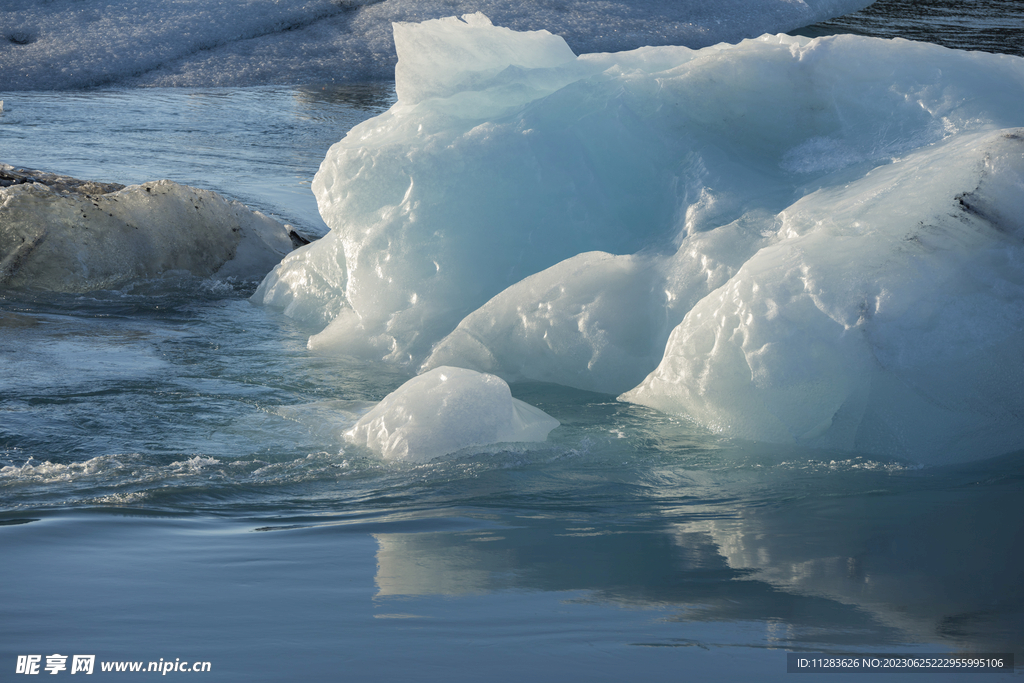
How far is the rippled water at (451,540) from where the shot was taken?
1.73 m

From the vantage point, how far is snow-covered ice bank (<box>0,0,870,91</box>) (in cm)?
997

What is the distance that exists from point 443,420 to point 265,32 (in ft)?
31.7

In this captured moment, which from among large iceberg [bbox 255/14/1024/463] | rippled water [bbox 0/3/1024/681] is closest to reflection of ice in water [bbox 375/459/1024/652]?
rippled water [bbox 0/3/1024/681]

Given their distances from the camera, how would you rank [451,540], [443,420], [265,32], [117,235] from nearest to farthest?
[451,540] → [443,420] → [117,235] → [265,32]

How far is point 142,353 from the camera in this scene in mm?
3902

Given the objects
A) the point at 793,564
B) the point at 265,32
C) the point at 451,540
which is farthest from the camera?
the point at 265,32

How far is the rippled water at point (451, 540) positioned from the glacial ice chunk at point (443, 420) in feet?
0.25

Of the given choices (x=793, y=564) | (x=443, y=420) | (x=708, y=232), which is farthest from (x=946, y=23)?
(x=793, y=564)

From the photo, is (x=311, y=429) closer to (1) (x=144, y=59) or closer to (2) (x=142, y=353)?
(2) (x=142, y=353)

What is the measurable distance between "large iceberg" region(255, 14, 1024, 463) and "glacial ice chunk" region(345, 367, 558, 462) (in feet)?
1.86

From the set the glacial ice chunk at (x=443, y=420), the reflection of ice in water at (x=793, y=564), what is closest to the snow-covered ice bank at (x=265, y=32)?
the glacial ice chunk at (x=443, y=420)

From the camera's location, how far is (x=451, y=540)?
7.30 ft

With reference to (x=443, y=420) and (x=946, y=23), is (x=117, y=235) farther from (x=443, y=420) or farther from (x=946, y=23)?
(x=946, y=23)

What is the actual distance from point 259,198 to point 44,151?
6.82ft
